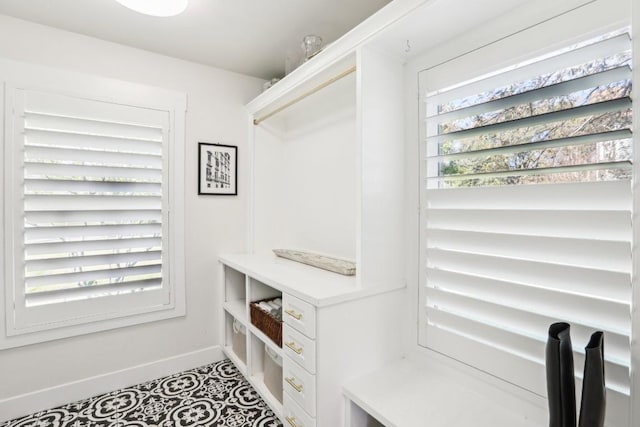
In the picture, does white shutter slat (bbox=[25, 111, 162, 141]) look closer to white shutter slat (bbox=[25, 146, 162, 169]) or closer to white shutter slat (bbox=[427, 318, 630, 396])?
white shutter slat (bbox=[25, 146, 162, 169])

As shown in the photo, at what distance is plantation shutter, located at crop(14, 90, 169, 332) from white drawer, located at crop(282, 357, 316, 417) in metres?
1.23

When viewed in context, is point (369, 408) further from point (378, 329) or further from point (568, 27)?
point (568, 27)

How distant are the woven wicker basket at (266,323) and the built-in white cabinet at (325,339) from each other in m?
0.04

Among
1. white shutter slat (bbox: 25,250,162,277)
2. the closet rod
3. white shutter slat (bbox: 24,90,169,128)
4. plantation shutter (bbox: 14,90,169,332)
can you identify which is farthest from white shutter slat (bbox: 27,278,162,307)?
the closet rod

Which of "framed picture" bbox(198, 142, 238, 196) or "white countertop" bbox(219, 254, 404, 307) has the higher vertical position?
"framed picture" bbox(198, 142, 238, 196)

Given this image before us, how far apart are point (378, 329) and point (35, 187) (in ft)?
7.11

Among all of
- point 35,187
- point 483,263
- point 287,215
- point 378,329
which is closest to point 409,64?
point 483,263

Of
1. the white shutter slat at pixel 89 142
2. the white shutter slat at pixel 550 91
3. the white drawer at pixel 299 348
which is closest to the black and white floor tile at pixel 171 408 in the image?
the white drawer at pixel 299 348

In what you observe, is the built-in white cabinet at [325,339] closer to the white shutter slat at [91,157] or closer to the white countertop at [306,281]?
the white countertop at [306,281]

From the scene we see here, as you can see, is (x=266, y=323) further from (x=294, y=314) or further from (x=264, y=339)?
(x=294, y=314)

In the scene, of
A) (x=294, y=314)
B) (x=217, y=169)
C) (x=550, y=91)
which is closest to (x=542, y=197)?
(x=550, y=91)

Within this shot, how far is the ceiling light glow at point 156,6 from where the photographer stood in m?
1.49

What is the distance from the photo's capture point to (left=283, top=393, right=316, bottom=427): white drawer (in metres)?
1.49

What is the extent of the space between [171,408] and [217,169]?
5.44ft
